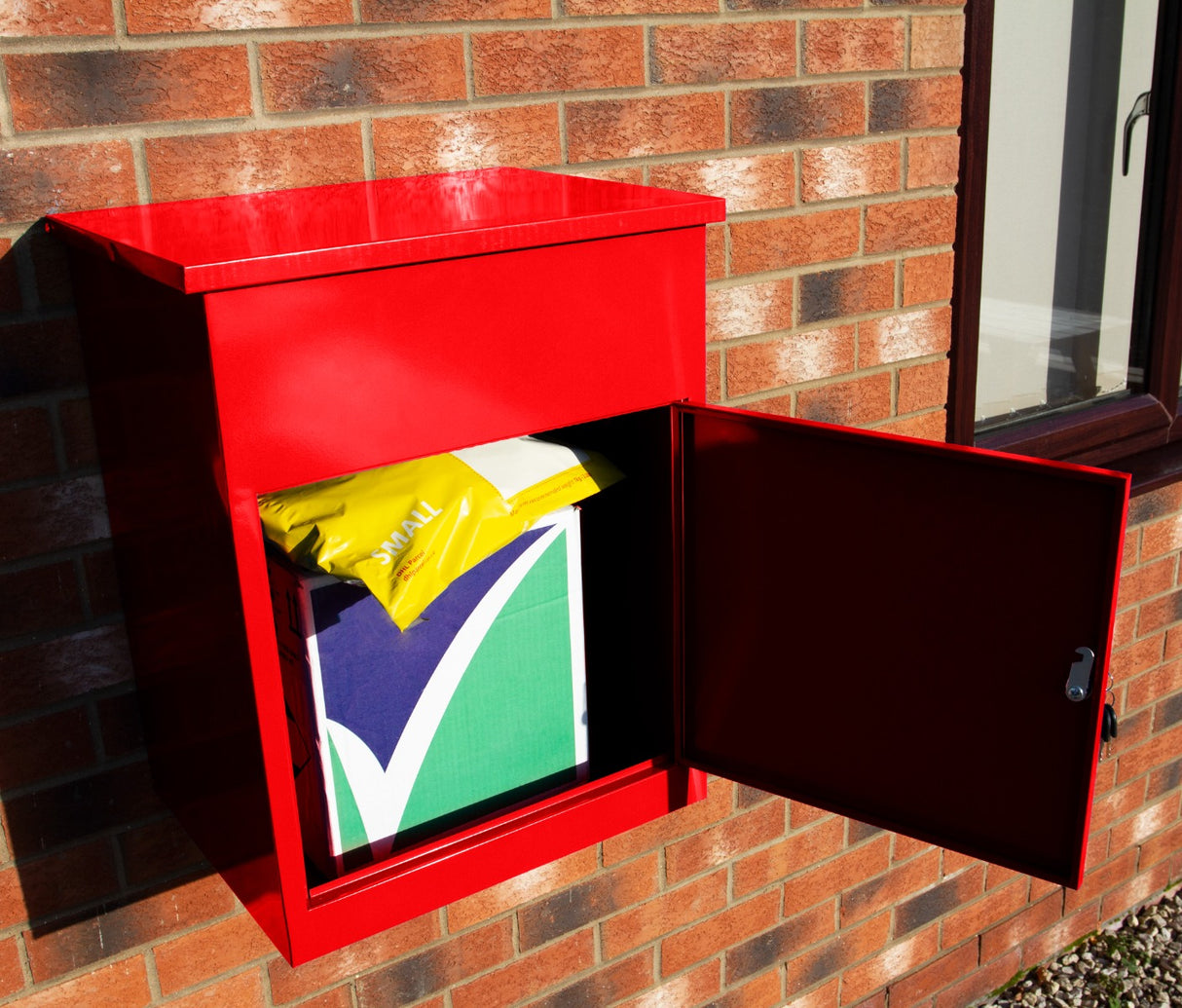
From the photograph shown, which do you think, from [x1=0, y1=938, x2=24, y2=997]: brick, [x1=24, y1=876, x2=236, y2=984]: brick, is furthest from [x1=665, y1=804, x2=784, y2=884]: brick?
[x1=0, y1=938, x2=24, y2=997]: brick

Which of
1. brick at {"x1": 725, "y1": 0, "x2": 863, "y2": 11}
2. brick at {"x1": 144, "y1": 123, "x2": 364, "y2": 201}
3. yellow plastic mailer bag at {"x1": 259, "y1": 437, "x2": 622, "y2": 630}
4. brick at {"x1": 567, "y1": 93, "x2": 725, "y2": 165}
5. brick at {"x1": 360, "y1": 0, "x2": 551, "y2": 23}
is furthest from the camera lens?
brick at {"x1": 725, "y1": 0, "x2": 863, "y2": 11}

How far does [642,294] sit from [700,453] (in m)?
0.23

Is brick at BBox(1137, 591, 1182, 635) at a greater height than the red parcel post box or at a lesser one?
lesser

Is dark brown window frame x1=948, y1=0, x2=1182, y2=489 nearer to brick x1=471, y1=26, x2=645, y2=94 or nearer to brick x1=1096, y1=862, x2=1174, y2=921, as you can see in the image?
brick x1=471, y1=26, x2=645, y2=94

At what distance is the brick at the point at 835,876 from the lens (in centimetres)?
257

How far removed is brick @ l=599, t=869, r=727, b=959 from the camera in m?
2.31

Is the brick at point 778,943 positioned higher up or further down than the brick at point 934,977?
higher up

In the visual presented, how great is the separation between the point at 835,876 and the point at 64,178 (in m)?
1.98

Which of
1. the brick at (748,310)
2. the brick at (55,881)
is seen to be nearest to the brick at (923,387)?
the brick at (748,310)

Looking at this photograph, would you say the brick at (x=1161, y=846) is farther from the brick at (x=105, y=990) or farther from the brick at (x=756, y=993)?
the brick at (x=105, y=990)

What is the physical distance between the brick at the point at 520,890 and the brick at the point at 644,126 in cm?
117

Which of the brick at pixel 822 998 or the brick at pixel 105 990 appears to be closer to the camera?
the brick at pixel 105 990

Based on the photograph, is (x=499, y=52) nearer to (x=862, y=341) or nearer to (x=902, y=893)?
(x=862, y=341)

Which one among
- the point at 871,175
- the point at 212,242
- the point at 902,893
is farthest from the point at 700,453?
the point at 902,893
